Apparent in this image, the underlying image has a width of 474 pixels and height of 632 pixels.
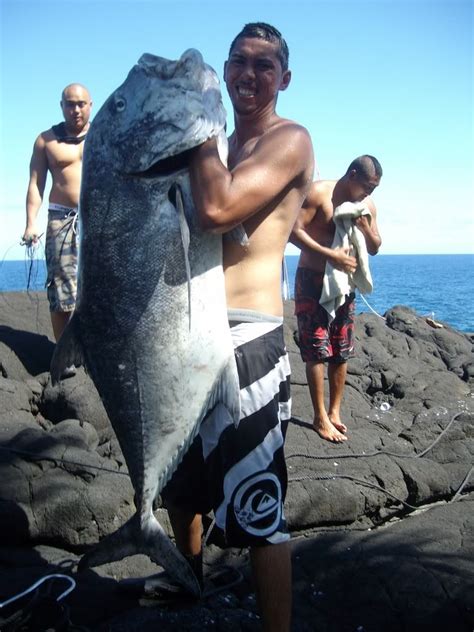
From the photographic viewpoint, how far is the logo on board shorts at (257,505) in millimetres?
2395

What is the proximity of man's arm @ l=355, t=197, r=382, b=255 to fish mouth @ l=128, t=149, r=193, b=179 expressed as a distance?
11.6 feet

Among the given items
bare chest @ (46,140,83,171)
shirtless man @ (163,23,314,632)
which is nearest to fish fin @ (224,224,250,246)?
shirtless man @ (163,23,314,632)

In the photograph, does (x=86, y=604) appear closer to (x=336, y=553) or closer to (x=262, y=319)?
(x=336, y=553)

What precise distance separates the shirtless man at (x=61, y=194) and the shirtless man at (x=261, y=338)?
3664 millimetres

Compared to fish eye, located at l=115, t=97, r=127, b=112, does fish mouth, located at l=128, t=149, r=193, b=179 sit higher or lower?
lower

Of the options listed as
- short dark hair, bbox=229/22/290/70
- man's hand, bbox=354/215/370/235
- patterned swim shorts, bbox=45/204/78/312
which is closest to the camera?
short dark hair, bbox=229/22/290/70

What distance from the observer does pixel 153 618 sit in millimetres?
2865

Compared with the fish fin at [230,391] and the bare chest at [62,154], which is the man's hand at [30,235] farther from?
the fish fin at [230,391]

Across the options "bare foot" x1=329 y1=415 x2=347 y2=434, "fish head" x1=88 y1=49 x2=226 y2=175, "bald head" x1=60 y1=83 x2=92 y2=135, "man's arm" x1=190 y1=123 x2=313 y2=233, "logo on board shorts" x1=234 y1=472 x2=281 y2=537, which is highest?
"bald head" x1=60 y1=83 x2=92 y2=135

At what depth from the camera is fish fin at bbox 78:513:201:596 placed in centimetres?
243

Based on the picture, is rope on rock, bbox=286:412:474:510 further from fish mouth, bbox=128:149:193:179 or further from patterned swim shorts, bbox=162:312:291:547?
fish mouth, bbox=128:149:193:179

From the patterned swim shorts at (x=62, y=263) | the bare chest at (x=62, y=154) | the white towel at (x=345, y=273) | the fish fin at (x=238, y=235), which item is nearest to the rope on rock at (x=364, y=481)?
the white towel at (x=345, y=273)

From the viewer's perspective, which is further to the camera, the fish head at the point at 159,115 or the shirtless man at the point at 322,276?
the shirtless man at the point at 322,276

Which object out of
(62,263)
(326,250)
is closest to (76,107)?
(62,263)
